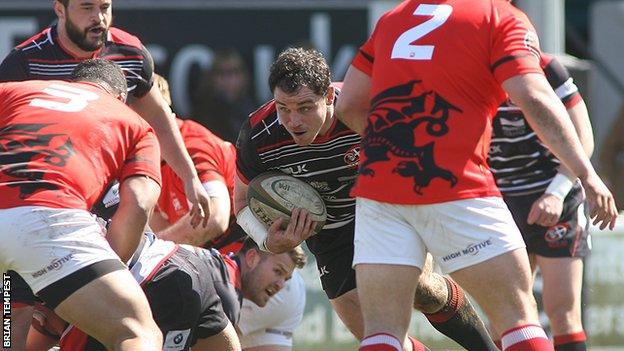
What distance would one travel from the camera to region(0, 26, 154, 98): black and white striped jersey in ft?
21.7

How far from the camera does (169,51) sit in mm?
11172

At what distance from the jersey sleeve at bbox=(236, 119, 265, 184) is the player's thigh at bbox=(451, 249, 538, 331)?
1441 mm

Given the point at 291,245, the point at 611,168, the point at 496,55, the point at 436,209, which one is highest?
the point at 496,55

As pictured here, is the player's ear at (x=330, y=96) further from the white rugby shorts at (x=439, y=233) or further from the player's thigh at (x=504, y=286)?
the player's thigh at (x=504, y=286)

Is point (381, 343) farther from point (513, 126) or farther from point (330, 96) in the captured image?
point (513, 126)

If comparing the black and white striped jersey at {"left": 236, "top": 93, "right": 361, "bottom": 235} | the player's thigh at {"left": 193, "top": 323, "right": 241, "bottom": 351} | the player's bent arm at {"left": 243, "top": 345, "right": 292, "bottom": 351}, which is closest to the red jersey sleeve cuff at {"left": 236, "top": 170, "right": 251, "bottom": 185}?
the black and white striped jersey at {"left": 236, "top": 93, "right": 361, "bottom": 235}

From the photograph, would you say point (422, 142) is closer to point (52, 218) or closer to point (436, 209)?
point (436, 209)

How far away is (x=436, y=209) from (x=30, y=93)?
66.2 inches

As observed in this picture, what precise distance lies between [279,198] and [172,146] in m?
0.93

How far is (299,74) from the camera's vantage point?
5.70m

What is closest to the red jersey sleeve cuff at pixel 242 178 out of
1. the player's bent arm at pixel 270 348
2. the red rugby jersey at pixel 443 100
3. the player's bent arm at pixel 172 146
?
the player's bent arm at pixel 172 146

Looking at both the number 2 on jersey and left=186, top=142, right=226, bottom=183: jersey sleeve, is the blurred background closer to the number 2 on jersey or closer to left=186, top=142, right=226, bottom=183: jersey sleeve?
Answer: left=186, top=142, right=226, bottom=183: jersey sleeve

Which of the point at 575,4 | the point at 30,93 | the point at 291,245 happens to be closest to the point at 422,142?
the point at 291,245

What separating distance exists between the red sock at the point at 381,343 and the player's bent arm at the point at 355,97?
92cm
